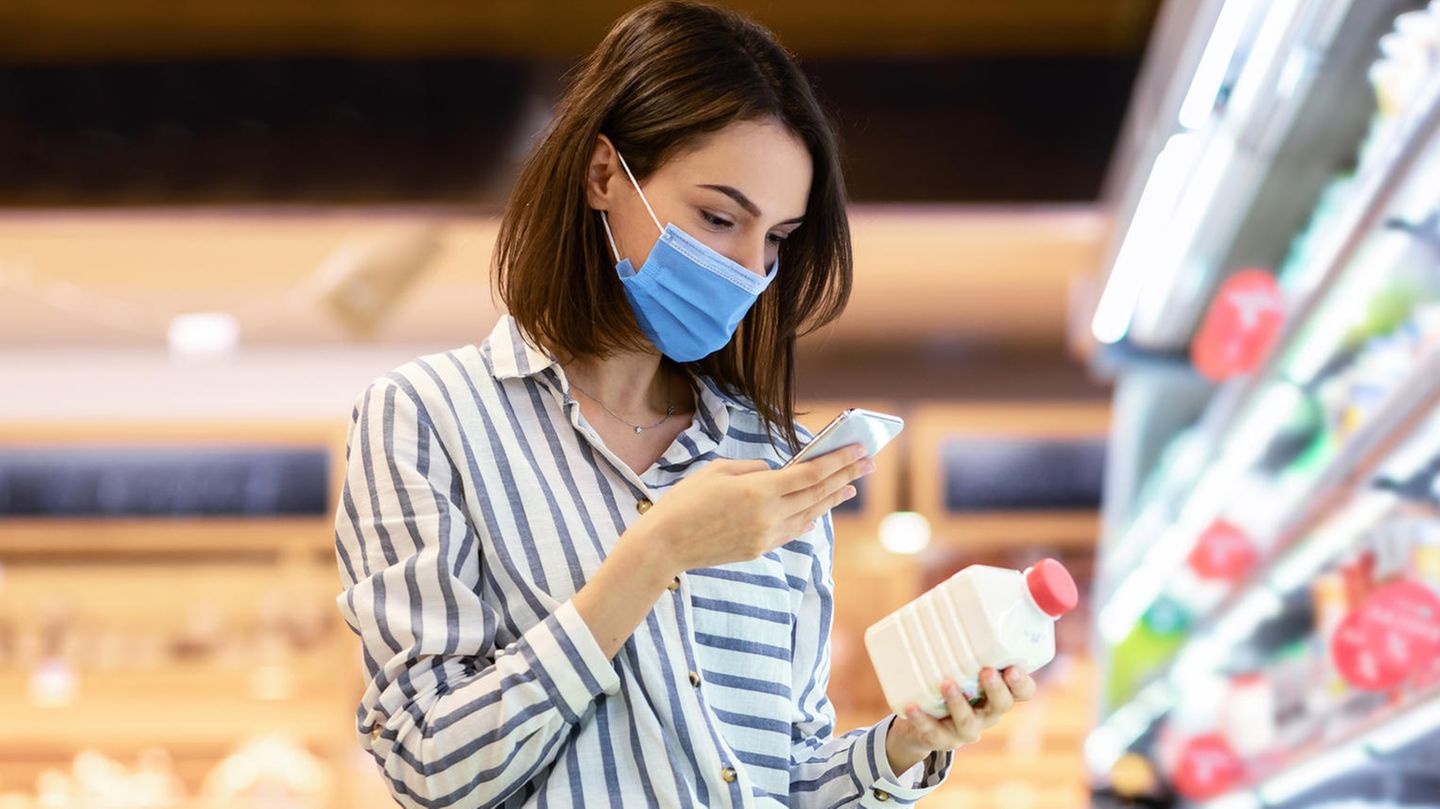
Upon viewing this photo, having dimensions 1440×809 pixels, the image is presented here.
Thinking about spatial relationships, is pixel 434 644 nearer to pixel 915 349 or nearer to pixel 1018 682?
pixel 1018 682

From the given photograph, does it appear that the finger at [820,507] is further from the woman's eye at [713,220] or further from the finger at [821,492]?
the woman's eye at [713,220]

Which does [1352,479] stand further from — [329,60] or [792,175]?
[329,60]

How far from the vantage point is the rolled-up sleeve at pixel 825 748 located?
1562 millimetres

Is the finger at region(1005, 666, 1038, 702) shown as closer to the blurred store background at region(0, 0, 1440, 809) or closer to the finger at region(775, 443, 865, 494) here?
the finger at region(775, 443, 865, 494)

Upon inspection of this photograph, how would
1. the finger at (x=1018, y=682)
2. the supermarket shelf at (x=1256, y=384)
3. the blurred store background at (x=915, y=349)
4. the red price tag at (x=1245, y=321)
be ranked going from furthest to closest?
the red price tag at (x=1245, y=321) → the blurred store background at (x=915, y=349) → the supermarket shelf at (x=1256, y=384) → the finger at (x=1018, y=682)

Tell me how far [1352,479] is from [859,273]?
394 centimetres

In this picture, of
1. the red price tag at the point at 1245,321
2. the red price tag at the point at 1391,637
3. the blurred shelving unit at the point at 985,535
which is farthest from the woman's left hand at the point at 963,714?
the blurred shelving unit at the point at 985,535

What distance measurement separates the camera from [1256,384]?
9.85 feet

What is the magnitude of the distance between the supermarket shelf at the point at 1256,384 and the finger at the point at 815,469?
97 cm

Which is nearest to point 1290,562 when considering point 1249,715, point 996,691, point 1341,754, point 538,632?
point 1341,754

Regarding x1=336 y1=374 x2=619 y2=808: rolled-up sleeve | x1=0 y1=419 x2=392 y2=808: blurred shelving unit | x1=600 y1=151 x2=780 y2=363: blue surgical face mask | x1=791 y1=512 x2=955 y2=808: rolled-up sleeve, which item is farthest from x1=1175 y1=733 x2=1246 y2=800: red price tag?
x1=0 y1=419 x2=392 y2=808: blurred shelving unit

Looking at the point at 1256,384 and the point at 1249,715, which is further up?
the point at 1256,384

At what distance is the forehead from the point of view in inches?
60.4

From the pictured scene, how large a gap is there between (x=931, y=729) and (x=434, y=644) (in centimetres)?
44
